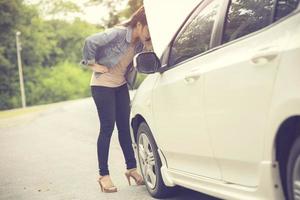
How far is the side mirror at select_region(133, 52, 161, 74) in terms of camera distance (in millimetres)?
4992

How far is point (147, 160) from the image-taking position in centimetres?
556

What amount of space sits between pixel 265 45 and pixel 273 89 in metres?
0.29

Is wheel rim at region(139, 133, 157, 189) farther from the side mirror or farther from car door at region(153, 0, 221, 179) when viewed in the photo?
the side mirror

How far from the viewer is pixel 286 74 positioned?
2.99 metres

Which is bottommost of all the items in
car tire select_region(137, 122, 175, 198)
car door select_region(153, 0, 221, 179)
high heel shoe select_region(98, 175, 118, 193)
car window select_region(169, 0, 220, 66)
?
high heel shoe select_region(98, 175, 118, 193)

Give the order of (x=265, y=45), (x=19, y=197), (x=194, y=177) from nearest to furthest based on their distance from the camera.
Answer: (x=265, y=45)
(x=194, y=177)
(x=19, y=197)

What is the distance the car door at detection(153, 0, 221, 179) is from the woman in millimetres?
1060

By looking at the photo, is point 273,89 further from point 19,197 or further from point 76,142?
point 76,142

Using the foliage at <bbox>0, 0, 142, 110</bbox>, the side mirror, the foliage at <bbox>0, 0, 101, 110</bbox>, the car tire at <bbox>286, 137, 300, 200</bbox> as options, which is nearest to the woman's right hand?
the side mirror

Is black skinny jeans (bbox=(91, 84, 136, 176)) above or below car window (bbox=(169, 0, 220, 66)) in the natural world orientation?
below

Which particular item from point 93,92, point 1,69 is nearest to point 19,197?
point 93,92

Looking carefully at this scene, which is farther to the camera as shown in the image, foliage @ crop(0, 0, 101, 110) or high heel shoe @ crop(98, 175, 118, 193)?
foliage @ crop(0, 0, 101, 110)

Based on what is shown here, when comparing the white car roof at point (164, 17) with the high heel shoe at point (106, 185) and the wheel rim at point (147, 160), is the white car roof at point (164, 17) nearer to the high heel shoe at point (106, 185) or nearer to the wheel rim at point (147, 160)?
the wheel rim at point (147, 160)

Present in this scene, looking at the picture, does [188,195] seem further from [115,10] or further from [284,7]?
[115,10]
